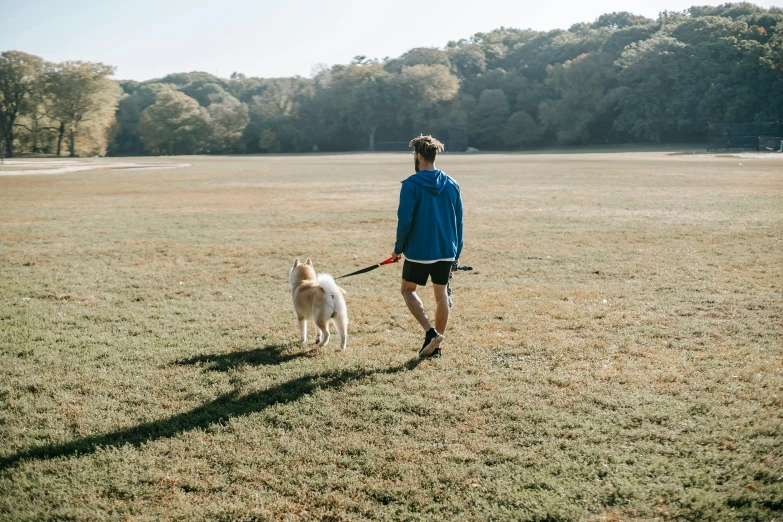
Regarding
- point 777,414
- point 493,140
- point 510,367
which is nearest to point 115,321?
point 510,367

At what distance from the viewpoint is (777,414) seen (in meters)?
4.47

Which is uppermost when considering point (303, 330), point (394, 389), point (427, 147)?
point (427, 147)

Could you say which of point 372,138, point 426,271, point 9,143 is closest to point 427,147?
point 426,271

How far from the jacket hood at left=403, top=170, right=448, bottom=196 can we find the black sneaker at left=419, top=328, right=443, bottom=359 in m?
1.38

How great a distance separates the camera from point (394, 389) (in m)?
5.07

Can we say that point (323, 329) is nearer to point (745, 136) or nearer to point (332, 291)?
point (332, 291)

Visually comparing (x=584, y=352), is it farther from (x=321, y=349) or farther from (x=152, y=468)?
Result: (x=152, y=468)

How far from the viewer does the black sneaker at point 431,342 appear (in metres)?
A: 5.66

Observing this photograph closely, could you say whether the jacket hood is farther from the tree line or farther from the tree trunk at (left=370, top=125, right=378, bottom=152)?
the tree trunk at (left=370, top=125, right=378, bottom=152)

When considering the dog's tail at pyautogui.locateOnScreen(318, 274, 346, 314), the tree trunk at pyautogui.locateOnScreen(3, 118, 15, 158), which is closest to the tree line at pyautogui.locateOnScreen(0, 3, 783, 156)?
the tree trunk at pyautogui.locateOnScreen(3, 118, 15, 158)

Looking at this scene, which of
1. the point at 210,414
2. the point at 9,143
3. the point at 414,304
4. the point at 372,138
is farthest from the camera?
the point at 372,138

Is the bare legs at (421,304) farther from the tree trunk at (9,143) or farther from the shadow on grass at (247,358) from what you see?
the tree trunk at (9,143)

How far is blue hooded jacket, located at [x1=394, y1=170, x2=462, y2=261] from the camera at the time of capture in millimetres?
5406

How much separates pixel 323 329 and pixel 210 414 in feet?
5.38
